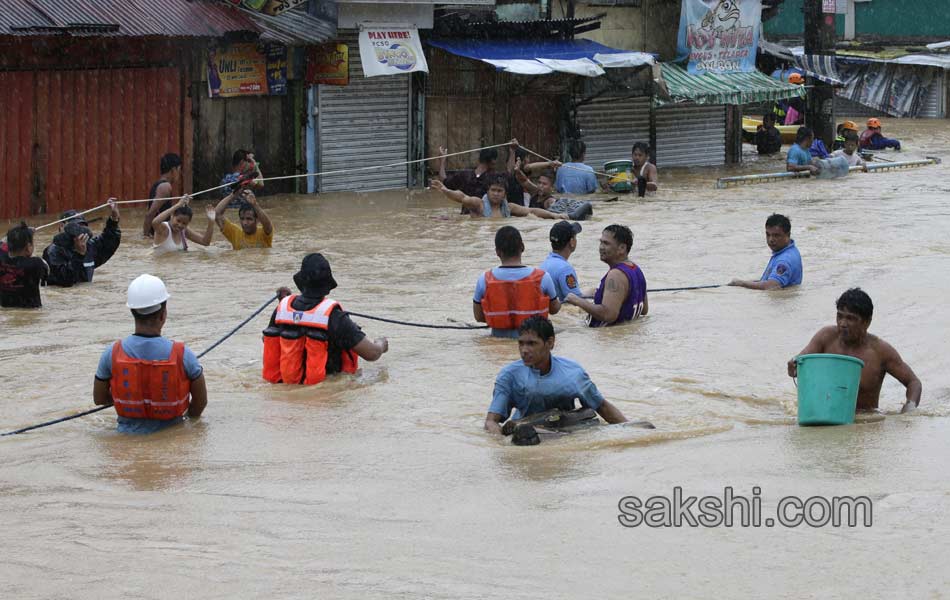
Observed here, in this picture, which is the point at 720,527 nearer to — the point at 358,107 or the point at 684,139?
the point at 358,107

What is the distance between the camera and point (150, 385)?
8.13 m

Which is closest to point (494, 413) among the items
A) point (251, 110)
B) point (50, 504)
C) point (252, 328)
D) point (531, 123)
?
point (50, 504)

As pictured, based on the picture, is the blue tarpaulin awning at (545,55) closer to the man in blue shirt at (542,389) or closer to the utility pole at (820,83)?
the utility pole at (820,83)

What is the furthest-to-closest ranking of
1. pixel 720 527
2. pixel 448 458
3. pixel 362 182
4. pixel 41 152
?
1. pixel 362 182
2. pixel 41 152
3. pixel 448 458
4. pixel 720 527

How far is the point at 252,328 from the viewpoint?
479 inches

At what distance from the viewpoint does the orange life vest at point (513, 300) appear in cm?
1080

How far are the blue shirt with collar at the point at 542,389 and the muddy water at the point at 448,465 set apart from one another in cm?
21

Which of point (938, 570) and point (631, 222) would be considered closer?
point (938, 570)

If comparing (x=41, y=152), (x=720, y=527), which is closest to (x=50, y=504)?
(x=720, y=527)

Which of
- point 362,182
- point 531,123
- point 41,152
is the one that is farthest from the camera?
point 531,123

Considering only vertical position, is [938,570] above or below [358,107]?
below

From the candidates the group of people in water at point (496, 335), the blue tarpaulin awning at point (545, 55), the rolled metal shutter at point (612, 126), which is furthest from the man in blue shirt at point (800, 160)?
the group of people in water at point (496, 335)

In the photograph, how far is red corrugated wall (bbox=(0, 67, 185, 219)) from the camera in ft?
60.2

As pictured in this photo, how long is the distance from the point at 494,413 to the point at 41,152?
12.4 m
